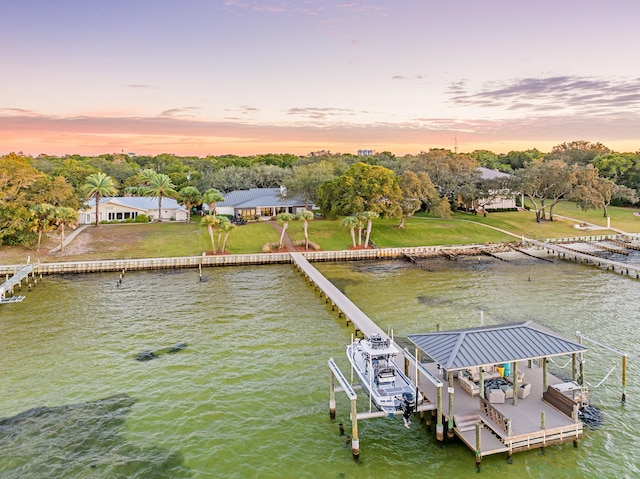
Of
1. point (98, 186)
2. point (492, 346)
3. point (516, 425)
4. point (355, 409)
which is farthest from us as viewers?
point (98, 186)

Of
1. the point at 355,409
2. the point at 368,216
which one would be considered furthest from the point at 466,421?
the point at 368,216

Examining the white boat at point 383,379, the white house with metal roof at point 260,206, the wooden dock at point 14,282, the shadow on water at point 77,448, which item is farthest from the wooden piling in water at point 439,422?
the white house with metal roof at point 260,206

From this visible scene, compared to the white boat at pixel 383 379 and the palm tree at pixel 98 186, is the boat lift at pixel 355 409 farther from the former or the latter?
the palm tree at pixel 98 186

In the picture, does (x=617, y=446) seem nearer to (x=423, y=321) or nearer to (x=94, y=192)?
(x=423, y=321)

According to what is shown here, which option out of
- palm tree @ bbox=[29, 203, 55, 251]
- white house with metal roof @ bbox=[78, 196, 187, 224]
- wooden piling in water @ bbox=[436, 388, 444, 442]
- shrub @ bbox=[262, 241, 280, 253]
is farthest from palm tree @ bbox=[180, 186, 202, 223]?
wooden piling in water @ bbox=[436, 388, 444, 442]

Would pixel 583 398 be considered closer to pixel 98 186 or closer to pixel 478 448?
pixel 478 448

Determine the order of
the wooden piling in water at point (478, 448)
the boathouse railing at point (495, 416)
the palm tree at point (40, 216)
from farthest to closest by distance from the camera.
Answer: the palm tree at point (40, 216) → the boathouse railing at point (495, 416) → the wooden piling in water at point (478, 448)

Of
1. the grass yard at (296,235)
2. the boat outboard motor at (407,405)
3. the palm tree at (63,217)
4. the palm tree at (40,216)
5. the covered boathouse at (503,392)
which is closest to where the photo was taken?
the covered boathouse at (503,392)

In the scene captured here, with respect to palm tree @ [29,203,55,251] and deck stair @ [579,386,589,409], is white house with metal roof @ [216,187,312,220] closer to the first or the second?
palm tree @ [29,203,55,251]
